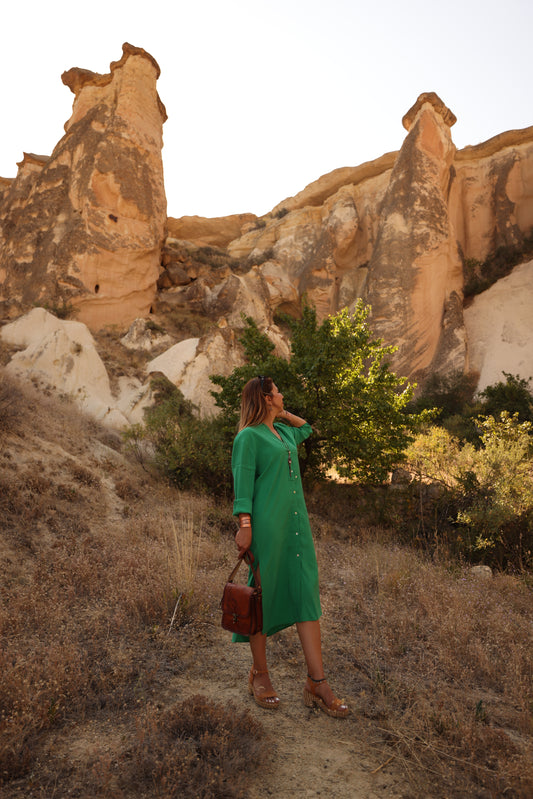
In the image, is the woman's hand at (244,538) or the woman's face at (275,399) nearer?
the woman's hand at (244,538)

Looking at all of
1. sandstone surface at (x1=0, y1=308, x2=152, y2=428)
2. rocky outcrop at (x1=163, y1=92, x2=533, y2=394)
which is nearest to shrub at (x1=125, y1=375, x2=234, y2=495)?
sandstone surface at (x1=0, y1=308, x2=152, y2=428)

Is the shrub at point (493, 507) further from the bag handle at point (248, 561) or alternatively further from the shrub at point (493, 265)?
the shrub at point (493, 265)

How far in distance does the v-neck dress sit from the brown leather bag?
92 millimetres

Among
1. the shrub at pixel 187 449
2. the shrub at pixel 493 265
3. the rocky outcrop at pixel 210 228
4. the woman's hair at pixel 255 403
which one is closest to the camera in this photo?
the woman's hair at pixel 255 403

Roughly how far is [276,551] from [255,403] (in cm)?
84

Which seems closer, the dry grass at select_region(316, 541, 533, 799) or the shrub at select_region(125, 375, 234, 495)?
the dry grass at select_region(316, 541, 533, 799)

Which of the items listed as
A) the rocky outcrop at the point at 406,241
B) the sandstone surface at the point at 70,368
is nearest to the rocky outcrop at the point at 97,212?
the rocky outcrop at the point at 406,241

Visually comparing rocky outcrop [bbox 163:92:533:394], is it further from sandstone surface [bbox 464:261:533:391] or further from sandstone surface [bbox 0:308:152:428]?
sandstone surface [bbox 0:308:152:428]

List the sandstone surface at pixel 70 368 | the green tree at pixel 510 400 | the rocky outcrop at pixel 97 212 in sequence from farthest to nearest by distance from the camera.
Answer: the rocky outcrop at pixel 97 212
the green tree at pixel 510 400
the sandstone surface at pixel 70 368

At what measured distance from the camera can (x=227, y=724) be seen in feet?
7.48

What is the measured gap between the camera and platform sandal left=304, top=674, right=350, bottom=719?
2.49 m

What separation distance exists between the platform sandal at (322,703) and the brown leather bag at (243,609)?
1.56ft

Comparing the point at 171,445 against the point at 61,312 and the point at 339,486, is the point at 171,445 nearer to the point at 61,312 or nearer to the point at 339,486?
the point at 339,486

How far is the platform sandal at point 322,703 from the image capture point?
2.49m
